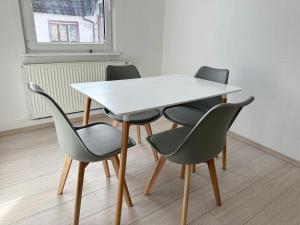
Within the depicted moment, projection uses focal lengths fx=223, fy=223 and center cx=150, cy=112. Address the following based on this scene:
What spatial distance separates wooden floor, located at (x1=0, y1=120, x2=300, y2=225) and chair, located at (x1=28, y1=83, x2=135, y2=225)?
0.16m

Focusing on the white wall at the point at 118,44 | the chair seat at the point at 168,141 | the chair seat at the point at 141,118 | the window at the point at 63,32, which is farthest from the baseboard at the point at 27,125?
the chair seat at the point at 168,141

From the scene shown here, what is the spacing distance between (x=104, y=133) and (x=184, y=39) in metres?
2.04

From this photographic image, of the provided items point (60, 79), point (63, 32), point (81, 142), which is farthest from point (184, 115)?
point (63, 32)

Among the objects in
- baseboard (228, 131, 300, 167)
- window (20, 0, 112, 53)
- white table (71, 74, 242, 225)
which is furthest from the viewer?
window (20, 0, 112, 53)

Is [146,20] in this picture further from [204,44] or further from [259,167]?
[259,167]

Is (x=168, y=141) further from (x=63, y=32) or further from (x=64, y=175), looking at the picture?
(x=63, y=32)

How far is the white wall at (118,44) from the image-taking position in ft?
7.39

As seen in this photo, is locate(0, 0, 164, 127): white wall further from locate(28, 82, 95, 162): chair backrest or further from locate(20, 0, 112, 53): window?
locate(28, 82, 95, 162): chair backrest

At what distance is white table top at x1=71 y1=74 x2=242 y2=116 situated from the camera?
1.29 m

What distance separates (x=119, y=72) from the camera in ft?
7.48

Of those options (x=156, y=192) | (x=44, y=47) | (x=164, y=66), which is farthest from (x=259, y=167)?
(x=44, y=47)

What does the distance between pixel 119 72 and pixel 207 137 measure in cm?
133

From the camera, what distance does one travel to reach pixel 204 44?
2779 millimetres

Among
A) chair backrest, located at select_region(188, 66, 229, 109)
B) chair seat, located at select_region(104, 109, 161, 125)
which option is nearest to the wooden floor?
chair seat, located at select_region(104, 109, 161, 125)
